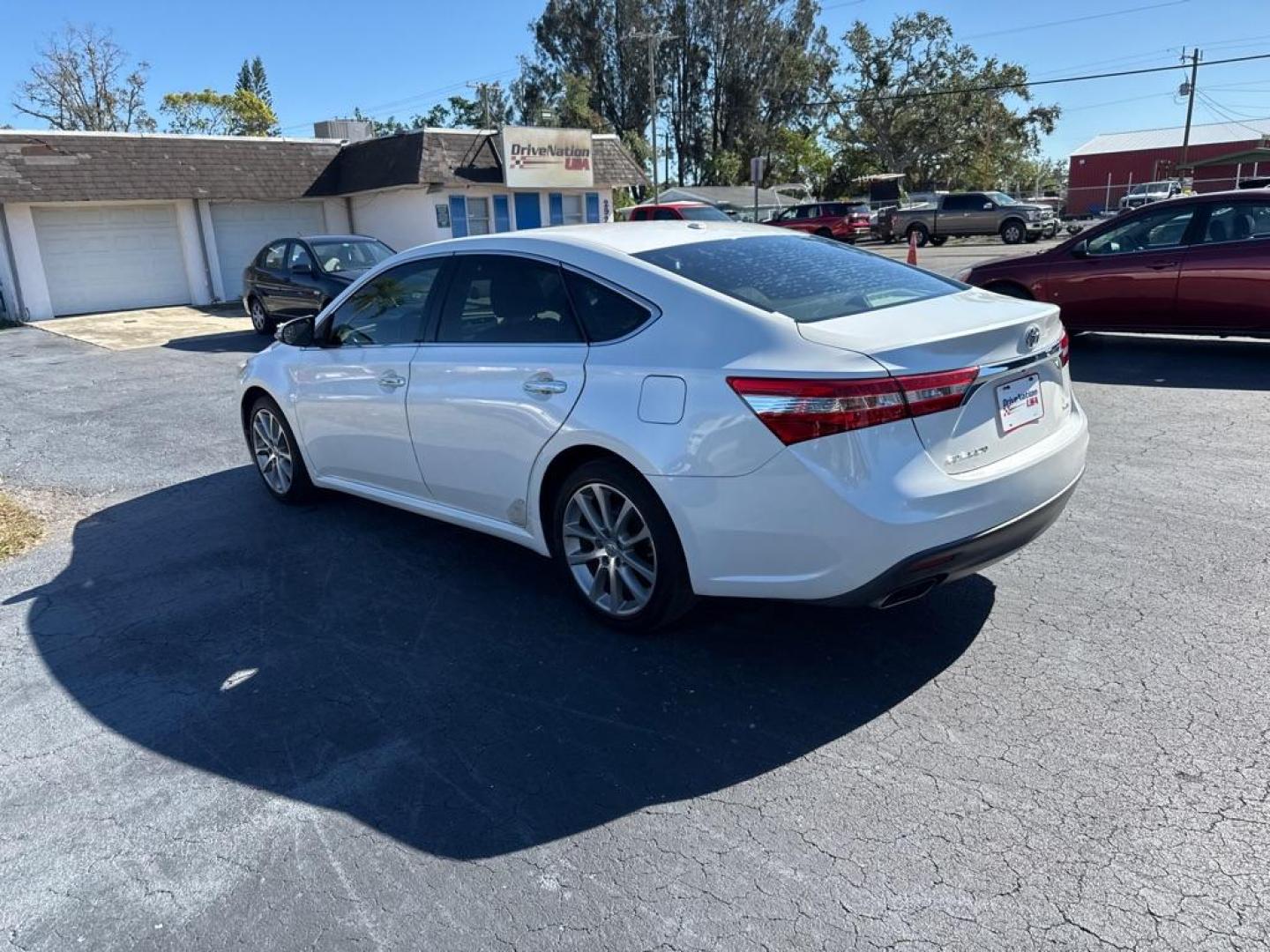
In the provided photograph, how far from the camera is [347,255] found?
14102 millimetres

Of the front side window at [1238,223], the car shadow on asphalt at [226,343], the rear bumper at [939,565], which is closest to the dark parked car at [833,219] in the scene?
the car shadow on asphalt at [226,343]

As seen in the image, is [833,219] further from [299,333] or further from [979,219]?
[299,333]

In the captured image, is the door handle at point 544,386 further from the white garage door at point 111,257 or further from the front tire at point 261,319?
the white garage door at point 111,257

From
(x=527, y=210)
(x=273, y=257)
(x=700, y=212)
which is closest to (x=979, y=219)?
(x=700, y=212)

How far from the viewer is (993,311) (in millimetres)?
3617

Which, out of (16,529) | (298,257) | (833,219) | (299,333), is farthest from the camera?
(833,219)

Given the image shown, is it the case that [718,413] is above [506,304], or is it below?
below

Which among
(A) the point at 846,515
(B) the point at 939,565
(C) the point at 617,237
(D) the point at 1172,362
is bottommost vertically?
(D) the point at 1172,362

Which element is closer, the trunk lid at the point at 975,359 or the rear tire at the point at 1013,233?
the trunk lid at the point at 975,359

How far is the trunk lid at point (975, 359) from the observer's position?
314 centimetres

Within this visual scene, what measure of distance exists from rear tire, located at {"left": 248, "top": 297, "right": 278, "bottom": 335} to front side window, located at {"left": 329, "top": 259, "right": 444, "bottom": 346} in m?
10.9

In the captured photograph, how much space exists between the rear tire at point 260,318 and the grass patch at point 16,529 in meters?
9.48

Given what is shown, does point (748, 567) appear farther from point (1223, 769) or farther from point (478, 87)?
point (478, 87)

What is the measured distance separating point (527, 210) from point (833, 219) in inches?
520
